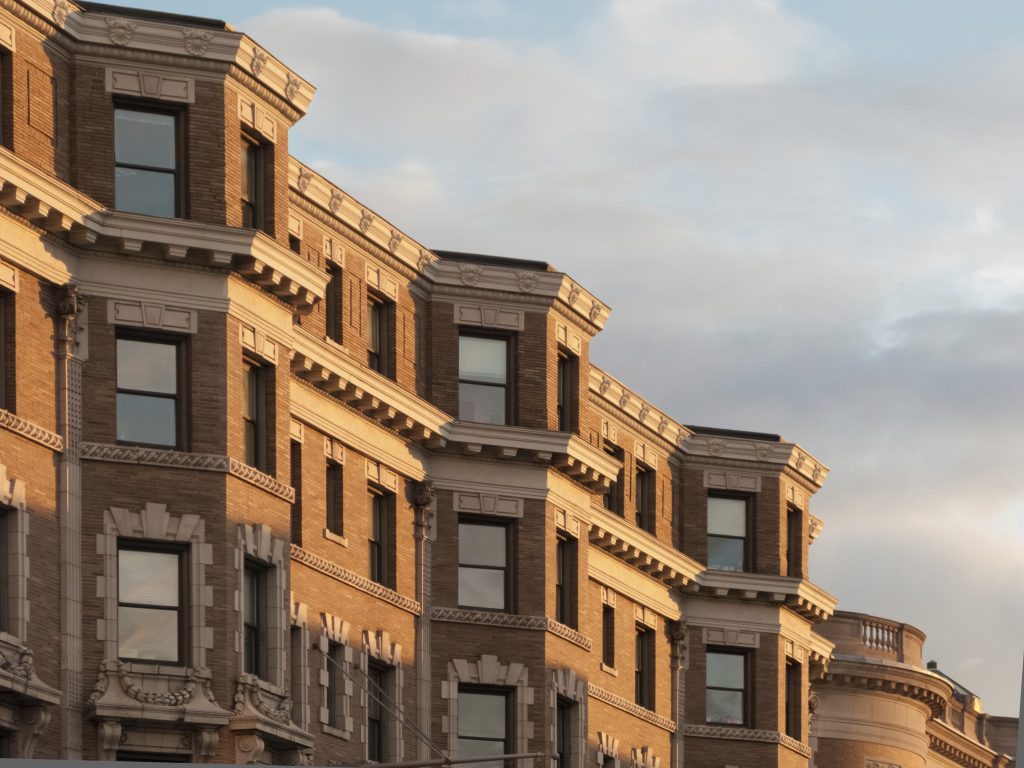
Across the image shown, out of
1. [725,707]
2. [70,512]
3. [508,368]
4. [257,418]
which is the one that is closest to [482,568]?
[508,368]

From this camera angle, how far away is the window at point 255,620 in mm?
55844

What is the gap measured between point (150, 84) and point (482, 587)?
52.6 feet

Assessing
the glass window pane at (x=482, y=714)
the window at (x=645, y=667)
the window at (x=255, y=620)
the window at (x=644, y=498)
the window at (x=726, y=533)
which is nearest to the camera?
the window at (x=255, y=620)

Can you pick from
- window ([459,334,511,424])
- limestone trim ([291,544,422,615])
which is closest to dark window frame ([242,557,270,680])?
limestone trim ([291,544,422,615])

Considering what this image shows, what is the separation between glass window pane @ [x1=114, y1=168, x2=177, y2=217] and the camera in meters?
54.7

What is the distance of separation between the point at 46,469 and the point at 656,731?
27.3 m

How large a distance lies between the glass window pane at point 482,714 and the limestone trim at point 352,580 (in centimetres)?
236

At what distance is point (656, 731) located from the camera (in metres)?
76.5

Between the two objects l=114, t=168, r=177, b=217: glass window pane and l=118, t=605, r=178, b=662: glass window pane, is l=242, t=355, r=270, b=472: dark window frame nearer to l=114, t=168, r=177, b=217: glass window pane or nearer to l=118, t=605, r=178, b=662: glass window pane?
l=114, t=168, r=177, b=217: glass window pane

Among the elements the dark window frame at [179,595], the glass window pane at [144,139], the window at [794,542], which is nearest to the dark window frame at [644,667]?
the window at [794,542]

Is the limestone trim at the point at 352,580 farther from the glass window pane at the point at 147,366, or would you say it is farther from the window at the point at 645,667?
the window at the point at 645,667

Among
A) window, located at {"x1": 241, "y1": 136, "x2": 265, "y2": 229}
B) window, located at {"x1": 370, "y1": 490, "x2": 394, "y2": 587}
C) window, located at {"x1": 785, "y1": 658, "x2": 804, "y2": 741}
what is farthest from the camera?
window, located at {"x1": 785, "y1": 658, "x2": 804, "y2": 741}

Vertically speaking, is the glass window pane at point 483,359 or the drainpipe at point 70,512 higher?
the glass window pane at point 483,359

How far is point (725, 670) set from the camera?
79.4 m
